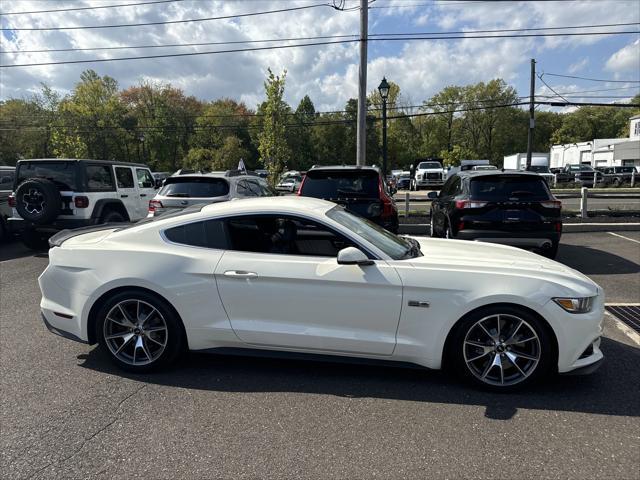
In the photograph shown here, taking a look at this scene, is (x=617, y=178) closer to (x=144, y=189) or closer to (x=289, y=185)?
(x=289, y=185)

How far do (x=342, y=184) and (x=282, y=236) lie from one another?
12.1ft

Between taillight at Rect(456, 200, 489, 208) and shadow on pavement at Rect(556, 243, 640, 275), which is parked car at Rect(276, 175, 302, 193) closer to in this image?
taillight at Rect(456, 200, 489, 208)

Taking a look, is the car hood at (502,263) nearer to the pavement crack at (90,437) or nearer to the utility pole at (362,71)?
the pavement crack at (90,437)

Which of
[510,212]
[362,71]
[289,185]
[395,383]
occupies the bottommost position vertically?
[395,383]

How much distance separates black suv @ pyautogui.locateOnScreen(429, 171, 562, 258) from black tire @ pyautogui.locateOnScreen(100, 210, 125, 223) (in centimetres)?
702

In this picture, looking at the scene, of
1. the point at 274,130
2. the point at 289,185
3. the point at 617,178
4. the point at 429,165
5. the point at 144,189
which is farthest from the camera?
the point at 429,165

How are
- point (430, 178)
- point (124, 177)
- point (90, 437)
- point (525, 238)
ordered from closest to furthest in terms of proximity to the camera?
1. point (90, 437)
2. point (525, 238)
3. point (124, 177)
4. point (430, 178)

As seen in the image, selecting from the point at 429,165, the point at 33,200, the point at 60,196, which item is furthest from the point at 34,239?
the point at 429,165

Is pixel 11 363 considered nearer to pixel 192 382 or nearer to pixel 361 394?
pixel 192 382

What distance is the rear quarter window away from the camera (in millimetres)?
7207

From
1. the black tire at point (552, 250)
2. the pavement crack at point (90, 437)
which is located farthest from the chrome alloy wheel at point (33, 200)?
the black tire at point (552, 250)

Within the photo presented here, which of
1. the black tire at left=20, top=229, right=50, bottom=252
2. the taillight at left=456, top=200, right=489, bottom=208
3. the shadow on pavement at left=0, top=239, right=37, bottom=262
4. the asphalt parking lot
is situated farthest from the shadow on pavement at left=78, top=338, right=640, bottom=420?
the shadow on pavement at left=0, top=239, right=37, bottom=262

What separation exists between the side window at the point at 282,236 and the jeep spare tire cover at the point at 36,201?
6.46 meters

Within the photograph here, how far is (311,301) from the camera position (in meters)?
3.50
